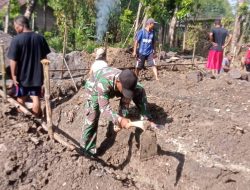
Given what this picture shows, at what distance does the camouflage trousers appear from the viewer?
462 centimetres

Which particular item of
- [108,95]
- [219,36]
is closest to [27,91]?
[108,95]

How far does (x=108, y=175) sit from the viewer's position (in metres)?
3.99

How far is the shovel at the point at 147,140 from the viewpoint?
158 inches

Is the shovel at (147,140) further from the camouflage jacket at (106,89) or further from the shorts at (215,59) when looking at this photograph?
the shorts at (215,59)

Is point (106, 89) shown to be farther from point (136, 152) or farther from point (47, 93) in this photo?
point (136, 152)

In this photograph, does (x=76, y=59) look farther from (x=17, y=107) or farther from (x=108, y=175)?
(x=108, y=175)

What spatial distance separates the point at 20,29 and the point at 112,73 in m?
1.62

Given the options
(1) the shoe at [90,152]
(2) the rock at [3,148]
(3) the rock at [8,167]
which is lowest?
(1) the shoe at [90,152]

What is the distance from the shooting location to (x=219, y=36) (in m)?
9.18

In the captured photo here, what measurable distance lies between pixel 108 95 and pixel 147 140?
75cm

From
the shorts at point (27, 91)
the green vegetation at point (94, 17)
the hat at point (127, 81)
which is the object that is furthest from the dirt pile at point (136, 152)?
the green vegetation at point (94, 17)

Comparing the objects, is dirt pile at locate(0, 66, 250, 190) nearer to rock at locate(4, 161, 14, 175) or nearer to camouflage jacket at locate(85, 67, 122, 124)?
rock at locate(4, 161, 14, 175)

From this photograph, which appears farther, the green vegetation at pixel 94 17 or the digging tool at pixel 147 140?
the green vegetation at pixel 94 17

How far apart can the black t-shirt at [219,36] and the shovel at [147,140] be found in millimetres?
5396
